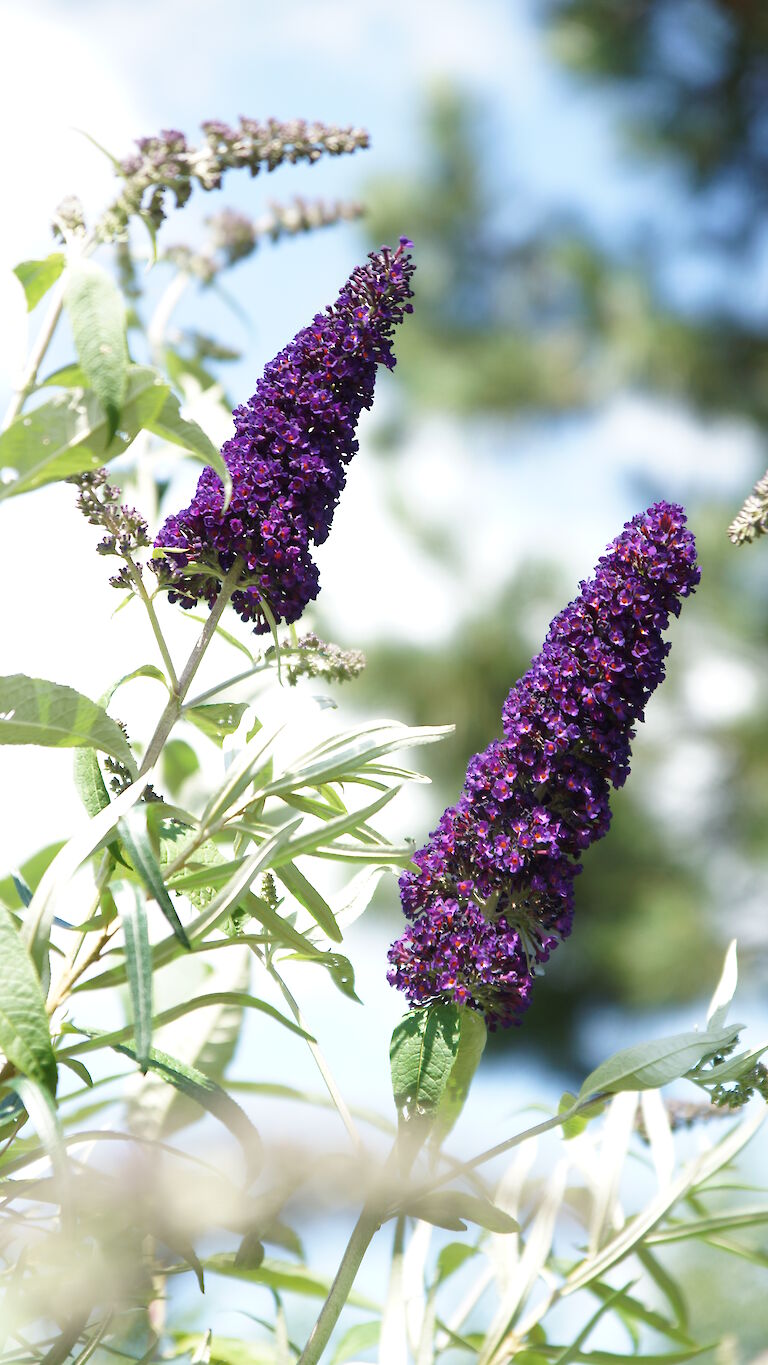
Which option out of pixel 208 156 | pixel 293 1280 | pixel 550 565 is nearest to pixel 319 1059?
pixel 293 1280

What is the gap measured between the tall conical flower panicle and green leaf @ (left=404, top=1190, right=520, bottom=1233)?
0.16 meters

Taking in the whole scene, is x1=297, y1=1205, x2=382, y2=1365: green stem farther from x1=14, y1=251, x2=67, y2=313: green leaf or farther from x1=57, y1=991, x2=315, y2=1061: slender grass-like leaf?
x1=14, y1=251, x2=67, y2=313: green leaf

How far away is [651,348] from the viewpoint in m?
4.96

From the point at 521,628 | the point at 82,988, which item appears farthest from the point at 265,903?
the point at 521,628

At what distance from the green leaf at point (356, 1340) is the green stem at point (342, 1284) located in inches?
5.3

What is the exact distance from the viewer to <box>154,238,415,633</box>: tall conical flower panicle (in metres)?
0.35

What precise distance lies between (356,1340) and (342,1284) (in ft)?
0.50

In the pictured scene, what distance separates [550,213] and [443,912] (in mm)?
5762

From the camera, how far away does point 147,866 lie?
0.86ft

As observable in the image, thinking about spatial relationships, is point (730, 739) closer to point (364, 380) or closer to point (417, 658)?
point (417, 658)

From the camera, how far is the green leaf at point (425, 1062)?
34 centimetres

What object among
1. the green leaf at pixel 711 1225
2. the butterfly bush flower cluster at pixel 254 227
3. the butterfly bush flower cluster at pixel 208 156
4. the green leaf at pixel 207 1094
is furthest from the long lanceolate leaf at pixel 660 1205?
the butterfly bush flower cluster at pixel 254 227

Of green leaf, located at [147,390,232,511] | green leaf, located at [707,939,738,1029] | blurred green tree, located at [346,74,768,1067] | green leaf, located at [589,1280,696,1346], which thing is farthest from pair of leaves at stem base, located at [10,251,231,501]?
blurred green tree, located at [346,74,768,1067]

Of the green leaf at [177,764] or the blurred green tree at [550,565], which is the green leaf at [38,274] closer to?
the green leaf at [177,764]
